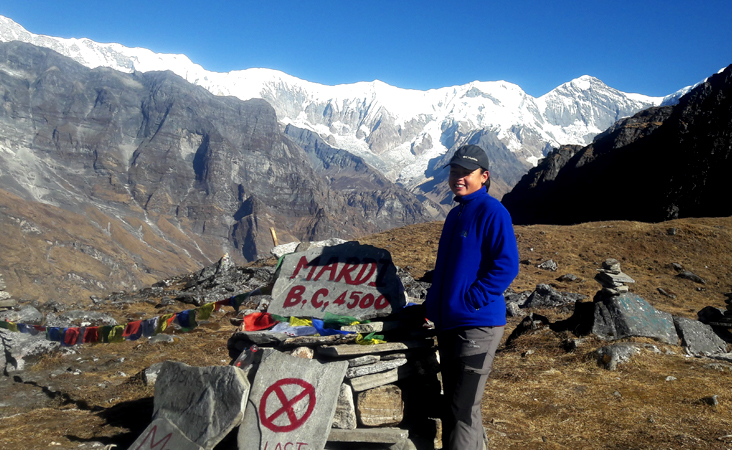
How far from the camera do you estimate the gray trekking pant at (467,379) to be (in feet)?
12.8

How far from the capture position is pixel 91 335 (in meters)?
9.45

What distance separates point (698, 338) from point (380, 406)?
8810 mm

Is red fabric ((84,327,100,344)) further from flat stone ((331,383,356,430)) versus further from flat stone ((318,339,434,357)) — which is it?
flat stone ((331,383,356,430))

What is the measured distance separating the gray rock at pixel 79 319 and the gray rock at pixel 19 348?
3.17 meters

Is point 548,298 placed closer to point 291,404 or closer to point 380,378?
point 380,378

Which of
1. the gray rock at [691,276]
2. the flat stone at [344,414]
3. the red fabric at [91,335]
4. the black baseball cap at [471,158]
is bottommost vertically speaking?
the gray rock at [691,276]

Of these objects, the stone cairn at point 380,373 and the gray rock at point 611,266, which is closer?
the stone cairn at point 380,373

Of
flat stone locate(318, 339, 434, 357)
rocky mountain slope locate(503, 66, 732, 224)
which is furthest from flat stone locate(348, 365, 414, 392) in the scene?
rocky mountain slope locate(503, 66, 732, 224)

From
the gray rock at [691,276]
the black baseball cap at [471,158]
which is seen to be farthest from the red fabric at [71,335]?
the gray rock at [691,276]

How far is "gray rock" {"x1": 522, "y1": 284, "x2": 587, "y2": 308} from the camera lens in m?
15.5

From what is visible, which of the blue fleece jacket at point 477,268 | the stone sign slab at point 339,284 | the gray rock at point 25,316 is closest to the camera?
the blue fleece jacket at point 477,268

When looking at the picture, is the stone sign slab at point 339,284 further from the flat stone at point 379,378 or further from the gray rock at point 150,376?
the gray rock at point 150,376

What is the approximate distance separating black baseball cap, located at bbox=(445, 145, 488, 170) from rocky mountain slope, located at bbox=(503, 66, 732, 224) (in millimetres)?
45296

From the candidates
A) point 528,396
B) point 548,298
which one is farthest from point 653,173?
point 528,396
